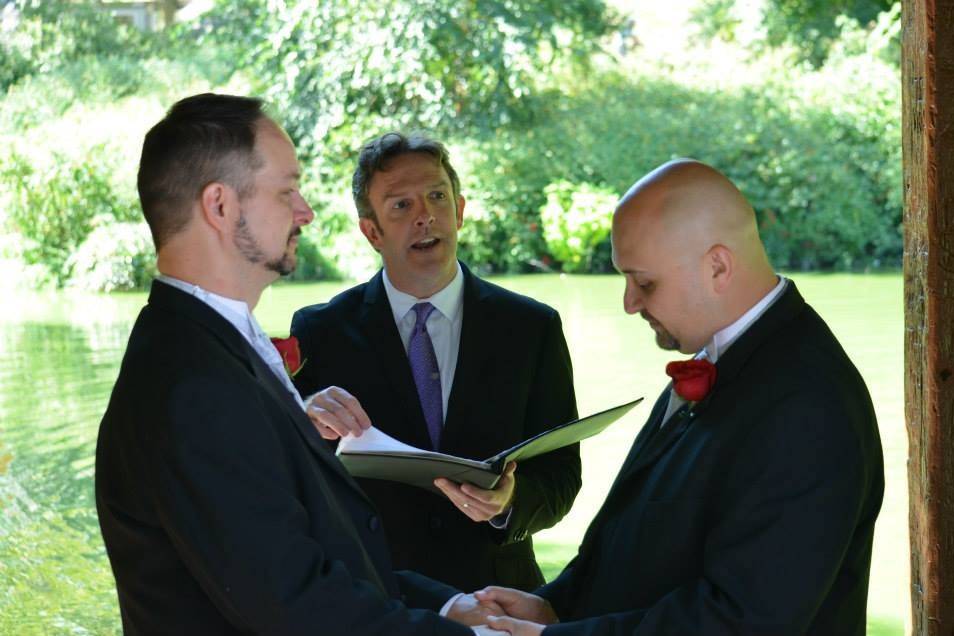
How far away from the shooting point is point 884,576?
6.91 metres

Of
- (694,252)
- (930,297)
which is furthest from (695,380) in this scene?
(930,297)

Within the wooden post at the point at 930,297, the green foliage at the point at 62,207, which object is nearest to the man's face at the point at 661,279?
the wooden post at the point at 930,297

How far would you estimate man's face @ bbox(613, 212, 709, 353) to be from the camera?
244 centimetres

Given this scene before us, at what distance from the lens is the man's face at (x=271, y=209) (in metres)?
2.29

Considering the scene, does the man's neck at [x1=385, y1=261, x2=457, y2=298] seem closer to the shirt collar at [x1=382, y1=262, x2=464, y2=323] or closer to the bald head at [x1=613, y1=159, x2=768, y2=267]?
the shirt collar at [x1=382, y1=262, x2=464, y2=323]

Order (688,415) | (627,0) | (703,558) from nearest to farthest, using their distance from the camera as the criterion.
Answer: (703,558) → (688,415) → (627,0)

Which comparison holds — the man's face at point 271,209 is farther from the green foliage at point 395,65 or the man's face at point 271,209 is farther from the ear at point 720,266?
the green foliage at point 395,65

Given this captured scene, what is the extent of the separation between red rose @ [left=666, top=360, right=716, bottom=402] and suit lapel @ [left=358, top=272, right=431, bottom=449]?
125cm

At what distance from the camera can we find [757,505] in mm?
2225

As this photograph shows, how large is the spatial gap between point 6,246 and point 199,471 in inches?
833

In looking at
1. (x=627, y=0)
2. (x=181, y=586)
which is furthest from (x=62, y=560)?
(x=627, y=0)

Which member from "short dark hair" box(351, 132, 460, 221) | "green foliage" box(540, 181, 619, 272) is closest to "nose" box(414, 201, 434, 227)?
"short dark hair" box(351, 132, 460, 221)

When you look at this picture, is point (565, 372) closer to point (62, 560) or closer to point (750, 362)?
point (750, 362)

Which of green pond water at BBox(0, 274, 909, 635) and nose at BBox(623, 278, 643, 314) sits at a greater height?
nose at BBox(623, 278, 643, 314)
